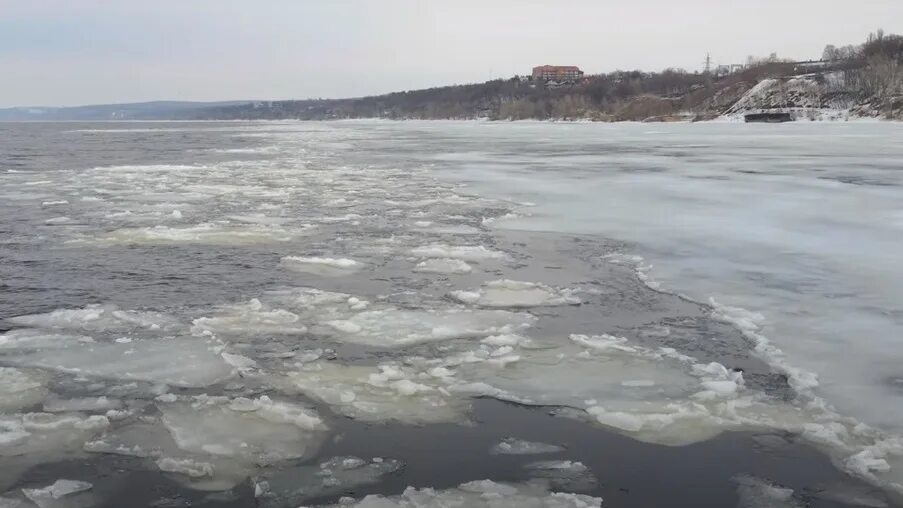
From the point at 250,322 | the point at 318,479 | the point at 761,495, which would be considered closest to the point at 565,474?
the point at 761,495

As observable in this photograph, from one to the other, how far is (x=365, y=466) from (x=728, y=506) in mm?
1659

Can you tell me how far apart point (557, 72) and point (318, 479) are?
190m

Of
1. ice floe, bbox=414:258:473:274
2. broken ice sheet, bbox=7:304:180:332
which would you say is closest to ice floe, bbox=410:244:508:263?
ice floe, bbox=414:258:473:274

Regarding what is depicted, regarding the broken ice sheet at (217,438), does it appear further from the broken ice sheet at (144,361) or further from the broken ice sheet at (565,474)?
the broken ice sheet at (565,474)

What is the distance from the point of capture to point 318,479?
344 centimetres

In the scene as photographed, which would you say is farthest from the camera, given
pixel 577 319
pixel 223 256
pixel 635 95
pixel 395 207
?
pixel 635 95

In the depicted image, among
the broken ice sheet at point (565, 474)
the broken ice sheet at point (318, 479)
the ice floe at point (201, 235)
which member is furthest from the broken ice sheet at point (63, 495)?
the ice floe at point (201, 235)

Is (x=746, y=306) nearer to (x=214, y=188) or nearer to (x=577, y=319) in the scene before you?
(x=577, y=319)

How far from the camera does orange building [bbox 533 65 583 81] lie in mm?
178900

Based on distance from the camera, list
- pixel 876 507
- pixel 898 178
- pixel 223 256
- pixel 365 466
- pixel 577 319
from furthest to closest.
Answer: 1. pixel 898 178
2. pixel 223 256
3. pixel 577 319
4. pixel 365 466
5. pixel 876 507

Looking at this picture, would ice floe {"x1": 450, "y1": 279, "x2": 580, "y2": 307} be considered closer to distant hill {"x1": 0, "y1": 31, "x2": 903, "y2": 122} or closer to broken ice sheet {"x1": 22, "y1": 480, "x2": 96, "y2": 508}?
broken ice sheet {"x1": 22, "y1": 480, "x2": 96, "y2": 508}

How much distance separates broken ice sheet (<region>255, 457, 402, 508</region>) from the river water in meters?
0.01

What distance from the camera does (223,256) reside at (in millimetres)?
8484

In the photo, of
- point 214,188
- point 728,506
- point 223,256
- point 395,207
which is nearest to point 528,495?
point 728,506
